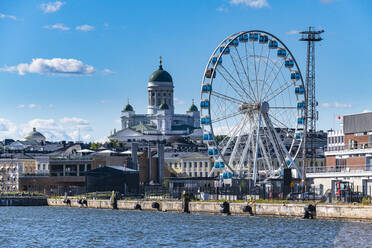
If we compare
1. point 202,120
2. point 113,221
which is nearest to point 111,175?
point 202,120

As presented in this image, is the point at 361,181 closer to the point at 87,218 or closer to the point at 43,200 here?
the point at 87,218

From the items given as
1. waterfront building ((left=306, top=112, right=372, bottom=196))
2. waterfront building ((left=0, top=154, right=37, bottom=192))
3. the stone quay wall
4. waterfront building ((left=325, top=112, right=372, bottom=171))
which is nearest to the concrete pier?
the stone quay wall

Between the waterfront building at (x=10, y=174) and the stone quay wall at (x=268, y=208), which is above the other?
the waterfront building at (x=10, y=174)

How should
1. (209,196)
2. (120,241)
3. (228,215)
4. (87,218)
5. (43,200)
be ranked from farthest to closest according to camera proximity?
(43,200)
(209,196)
(87,218)
(228,215)
(120,241)

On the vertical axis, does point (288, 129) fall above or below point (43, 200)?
above

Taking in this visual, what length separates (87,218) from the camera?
331 ft

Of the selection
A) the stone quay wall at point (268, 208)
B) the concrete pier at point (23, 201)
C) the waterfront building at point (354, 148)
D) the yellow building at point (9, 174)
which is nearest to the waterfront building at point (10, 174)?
the yellow building at point (9, 174)

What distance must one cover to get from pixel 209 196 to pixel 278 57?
20.6 metres

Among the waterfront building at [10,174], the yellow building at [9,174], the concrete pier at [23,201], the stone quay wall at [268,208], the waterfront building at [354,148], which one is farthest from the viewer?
the yellow building at [9,174]

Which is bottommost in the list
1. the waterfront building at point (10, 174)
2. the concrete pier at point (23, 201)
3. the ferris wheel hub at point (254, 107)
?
the concrete pier at point (23, 201)

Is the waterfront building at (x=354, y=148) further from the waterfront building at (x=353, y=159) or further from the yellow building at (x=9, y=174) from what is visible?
the yellow building at (x=9, y=174)

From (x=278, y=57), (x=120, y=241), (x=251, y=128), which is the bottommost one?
(x=120, y=241)

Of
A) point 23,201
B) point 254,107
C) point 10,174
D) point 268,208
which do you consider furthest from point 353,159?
point 10,174

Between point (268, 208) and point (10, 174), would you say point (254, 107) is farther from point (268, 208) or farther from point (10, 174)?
point (10, 174)
